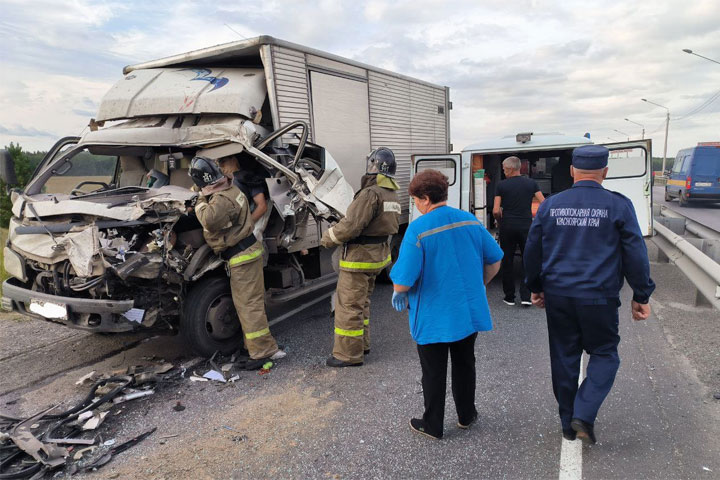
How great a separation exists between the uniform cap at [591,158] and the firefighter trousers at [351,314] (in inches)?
80.0

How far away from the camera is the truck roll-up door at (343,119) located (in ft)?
19.0


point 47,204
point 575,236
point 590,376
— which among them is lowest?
point 590,376

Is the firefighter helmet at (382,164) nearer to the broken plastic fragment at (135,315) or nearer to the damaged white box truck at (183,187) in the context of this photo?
the damaged white box truck at (183,187)

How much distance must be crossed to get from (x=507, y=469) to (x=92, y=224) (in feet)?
11.4

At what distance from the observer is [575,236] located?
2.93 metres

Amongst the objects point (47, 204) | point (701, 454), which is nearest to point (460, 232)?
point (701, 454)

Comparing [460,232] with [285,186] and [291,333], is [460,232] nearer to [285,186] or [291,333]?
[285,186]

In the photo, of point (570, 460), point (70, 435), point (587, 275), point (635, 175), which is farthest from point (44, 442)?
point (635, 175)

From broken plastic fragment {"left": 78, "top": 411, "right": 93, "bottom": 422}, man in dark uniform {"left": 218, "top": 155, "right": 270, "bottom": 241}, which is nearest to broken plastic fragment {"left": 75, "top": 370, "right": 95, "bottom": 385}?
broken plastic fragment {"left": 78, "top": 411, "right": 93, "bottom": 422}

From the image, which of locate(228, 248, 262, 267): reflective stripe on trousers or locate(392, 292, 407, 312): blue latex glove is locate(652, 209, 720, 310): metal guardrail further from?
locate(228, 248, 262, 267): reflective stripe on trousers

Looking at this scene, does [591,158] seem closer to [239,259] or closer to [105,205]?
[239,259]

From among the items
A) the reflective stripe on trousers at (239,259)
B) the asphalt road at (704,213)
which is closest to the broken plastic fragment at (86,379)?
the reflective stripe on trousers at (239,259)

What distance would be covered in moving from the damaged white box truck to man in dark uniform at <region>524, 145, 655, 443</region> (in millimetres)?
2296

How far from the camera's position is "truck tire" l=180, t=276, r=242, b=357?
14.3 ft
